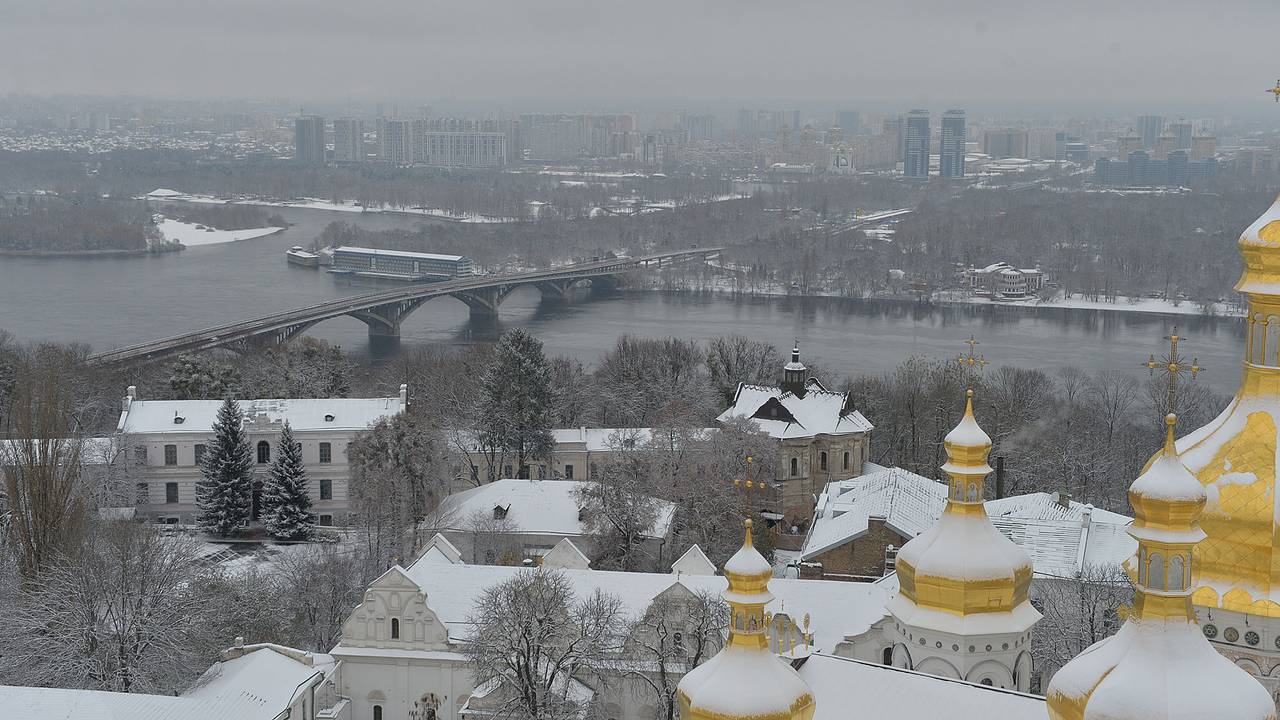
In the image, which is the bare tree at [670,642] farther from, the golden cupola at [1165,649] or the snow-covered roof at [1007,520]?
the golden cupola at [1165,649]

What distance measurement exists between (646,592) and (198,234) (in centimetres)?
7903

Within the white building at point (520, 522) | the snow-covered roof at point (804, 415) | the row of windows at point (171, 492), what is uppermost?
the snow-covered roof at point (804, 415)

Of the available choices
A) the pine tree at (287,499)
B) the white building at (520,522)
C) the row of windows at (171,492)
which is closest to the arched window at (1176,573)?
the white building at (520,522)

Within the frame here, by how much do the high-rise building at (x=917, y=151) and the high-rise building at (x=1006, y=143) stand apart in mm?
25135

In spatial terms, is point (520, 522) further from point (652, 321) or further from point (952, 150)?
point (952, 150)

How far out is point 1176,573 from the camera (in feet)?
23.1

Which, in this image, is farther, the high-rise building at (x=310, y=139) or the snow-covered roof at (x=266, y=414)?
the high-rise building at (x=310, y=139)

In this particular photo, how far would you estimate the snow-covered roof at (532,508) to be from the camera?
74.9 ft

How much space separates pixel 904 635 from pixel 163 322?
47823mm

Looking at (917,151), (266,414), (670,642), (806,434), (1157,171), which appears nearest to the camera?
(670,642)

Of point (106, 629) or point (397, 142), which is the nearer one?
point (106, 629)

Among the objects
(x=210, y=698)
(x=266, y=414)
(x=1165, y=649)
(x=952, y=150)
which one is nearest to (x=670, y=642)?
(x=210, y=698)

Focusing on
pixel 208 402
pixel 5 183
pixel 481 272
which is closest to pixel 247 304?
pixel 481 272

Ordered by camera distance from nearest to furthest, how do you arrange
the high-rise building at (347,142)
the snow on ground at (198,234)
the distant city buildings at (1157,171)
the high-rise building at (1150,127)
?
the snow on ground at (198,234) < the distant city buildings at (1157,171) < the high-rise building at (1150,127) < the high-rise building at (347,142)
